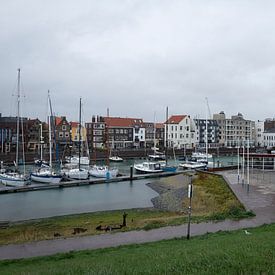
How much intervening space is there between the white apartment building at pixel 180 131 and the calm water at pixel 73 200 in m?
74.8

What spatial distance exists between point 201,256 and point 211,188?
76.5ft

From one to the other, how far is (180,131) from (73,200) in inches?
3441

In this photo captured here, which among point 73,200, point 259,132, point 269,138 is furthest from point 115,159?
point 259,132

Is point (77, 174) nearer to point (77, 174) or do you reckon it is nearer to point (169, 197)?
point (77, 174)

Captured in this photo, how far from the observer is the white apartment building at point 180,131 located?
392 ft

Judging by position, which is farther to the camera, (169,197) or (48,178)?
(48,178)

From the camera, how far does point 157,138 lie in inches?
4759

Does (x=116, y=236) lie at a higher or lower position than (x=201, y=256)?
lower

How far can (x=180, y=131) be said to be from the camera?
394 ft

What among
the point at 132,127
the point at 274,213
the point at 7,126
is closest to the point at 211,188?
the point at 274,213

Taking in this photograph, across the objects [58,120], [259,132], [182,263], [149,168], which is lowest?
[149,168]

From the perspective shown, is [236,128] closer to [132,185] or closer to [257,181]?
[132,185]

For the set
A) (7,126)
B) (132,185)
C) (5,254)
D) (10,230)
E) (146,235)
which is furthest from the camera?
(7,126)

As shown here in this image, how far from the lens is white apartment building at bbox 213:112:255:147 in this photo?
136000 millimetres
